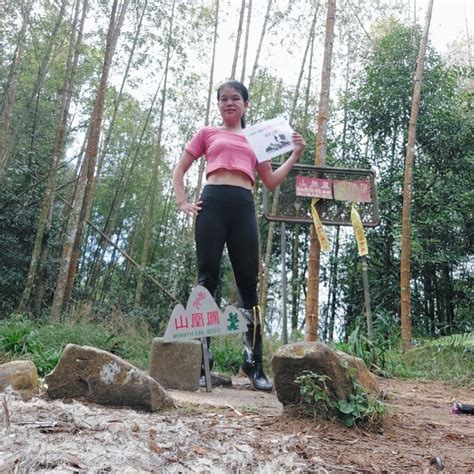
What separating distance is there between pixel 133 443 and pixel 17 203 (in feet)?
29.0

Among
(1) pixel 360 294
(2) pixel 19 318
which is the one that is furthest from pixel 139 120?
(2) pixel 19 318

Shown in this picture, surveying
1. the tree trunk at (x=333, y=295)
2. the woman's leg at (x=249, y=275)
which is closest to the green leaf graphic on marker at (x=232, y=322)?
the woman's leg at (x=249, y=275)

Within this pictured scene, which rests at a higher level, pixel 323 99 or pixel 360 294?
pixel 323 99

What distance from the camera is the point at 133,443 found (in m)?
1.08

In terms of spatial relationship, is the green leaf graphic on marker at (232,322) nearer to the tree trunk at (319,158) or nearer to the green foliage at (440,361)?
the tree trunk at (319,158)

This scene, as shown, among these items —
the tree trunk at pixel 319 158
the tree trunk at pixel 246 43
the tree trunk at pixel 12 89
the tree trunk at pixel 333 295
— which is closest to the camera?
the tree trunk at pixel 319 158

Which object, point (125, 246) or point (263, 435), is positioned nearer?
point (263, 435)

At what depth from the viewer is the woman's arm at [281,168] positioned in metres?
2.37

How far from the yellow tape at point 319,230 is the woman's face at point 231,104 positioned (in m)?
1.38

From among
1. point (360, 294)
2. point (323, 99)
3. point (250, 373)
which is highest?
point (323, 99)

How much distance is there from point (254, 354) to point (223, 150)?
3.20 ft

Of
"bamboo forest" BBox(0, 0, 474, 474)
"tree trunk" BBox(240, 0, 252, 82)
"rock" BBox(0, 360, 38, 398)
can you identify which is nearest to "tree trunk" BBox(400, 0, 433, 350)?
"bamboo forest" BBox(0, 0, 474, 474)

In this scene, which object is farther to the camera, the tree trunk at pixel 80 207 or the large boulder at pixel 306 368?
the tree trunk at pixel 80 207

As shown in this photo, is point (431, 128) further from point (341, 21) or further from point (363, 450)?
point (363, 450)
